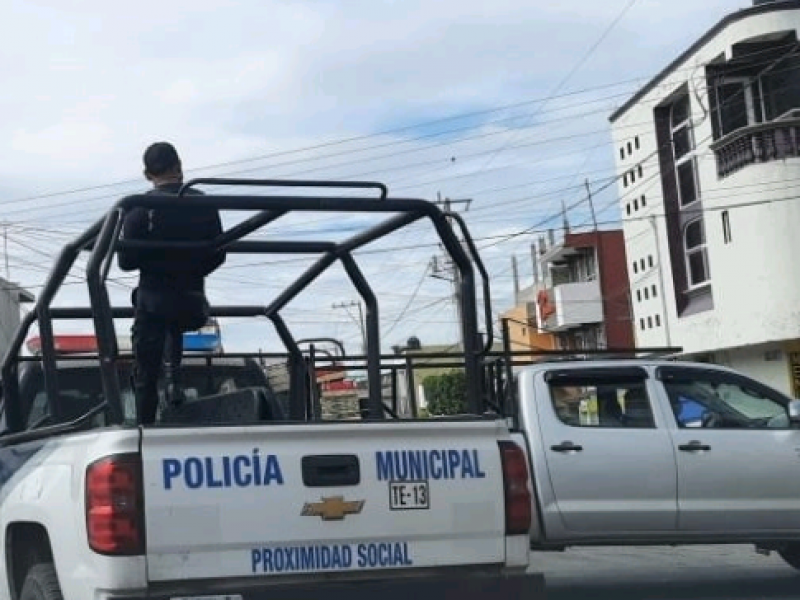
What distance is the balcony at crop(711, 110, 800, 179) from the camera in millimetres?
26750

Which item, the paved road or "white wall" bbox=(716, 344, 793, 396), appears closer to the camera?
the paved road

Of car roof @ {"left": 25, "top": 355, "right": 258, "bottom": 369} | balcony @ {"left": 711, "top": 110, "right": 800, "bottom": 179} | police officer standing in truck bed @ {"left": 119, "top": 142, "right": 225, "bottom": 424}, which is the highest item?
balcony @ {"left": 711, "top": 110, "right": 800, "bottom": 179}

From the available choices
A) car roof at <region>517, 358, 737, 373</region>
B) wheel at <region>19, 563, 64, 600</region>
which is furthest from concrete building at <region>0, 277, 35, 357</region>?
wheel at <region>19, 563, 64, 600</region>

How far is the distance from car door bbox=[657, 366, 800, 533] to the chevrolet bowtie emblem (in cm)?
511

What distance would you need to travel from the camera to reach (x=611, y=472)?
9.37 meters

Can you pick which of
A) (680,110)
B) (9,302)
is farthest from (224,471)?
(9,302)

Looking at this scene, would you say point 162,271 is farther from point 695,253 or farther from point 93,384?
point 695,253

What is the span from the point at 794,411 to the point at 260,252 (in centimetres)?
500

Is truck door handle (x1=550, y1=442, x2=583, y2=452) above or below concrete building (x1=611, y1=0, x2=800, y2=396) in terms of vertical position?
below

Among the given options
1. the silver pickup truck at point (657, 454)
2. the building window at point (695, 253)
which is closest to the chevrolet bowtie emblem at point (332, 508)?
the silver pickup truck at point (657, 454)

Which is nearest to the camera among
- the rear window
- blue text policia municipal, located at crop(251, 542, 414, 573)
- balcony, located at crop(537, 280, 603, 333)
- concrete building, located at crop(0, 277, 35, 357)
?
blue text policia municipal, located at crop(251, 542, 414, 573)

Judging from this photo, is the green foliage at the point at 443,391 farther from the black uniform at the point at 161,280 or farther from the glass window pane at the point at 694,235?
the glass window pane at the point at 694,235

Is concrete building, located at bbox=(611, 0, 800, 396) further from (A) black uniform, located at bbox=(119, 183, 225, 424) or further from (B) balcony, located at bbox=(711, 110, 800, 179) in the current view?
(A) black uniform, located at bbox=(119, 183, 225, 424)

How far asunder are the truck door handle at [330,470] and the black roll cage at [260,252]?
2.52 feet
